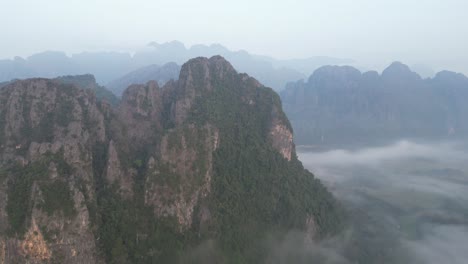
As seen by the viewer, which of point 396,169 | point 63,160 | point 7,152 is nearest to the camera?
point 63,160

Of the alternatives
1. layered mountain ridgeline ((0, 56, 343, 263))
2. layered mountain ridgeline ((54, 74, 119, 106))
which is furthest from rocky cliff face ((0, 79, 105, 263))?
layered mountain ridgeline ((54, 74, 119, 106))

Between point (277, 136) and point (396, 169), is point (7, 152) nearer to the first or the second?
point (277, 136)

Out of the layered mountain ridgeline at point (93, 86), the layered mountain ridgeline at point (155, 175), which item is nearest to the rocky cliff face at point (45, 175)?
the layered mountain ridgeline at point (155, 175)

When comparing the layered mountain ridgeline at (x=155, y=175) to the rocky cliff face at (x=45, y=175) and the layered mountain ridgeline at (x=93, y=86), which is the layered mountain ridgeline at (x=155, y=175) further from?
the layered mountain ridgeline at (x=93, y=86)

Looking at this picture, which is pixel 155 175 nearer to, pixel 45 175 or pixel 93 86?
pixel 45 175

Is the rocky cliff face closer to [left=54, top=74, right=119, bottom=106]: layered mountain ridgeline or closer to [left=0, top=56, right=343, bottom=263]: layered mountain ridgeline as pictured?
[left=0, top=56, right=343, bottom=263]: layered mountain ridgeline

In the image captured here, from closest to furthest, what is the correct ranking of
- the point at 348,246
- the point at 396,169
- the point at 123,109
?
the point at 123,109 → the point at 348,246 → the point at 396,169

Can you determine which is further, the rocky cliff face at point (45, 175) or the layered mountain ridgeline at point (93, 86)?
the layered mountain ridgeline at point (93, 86)

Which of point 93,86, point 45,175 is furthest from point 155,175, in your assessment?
point 93,86

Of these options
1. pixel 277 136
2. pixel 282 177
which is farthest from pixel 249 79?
pixel 282 177
